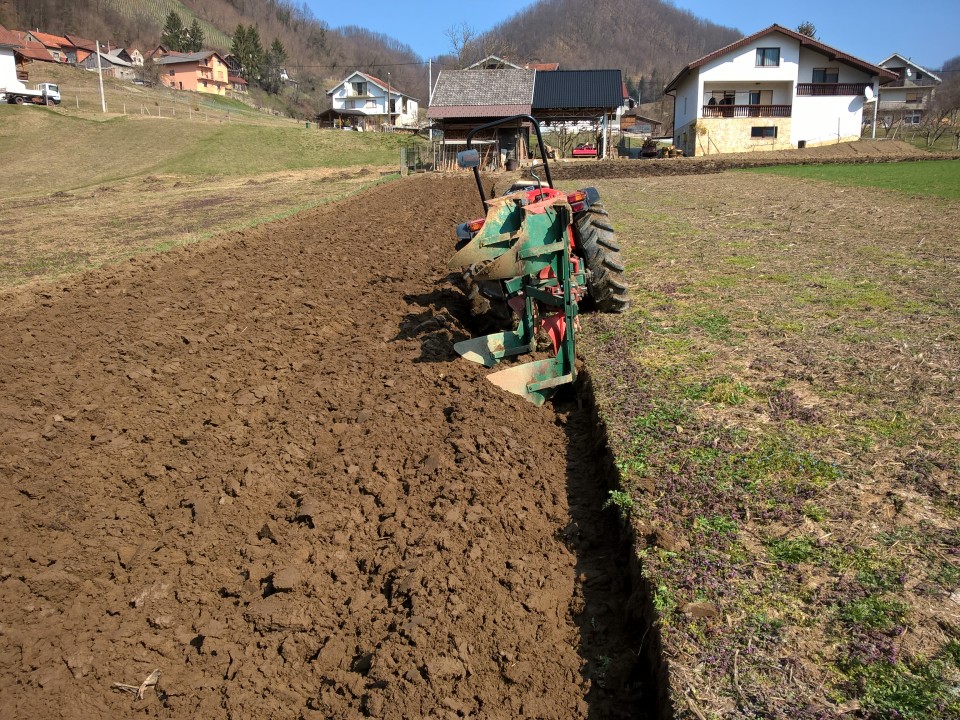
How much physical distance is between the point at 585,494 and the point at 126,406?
3.17m

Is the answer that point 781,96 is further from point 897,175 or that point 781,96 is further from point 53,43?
point 53,43

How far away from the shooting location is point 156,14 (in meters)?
126

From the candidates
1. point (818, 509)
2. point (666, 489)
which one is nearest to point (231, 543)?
point (666, 489)

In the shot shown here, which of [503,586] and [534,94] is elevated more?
[534,94]

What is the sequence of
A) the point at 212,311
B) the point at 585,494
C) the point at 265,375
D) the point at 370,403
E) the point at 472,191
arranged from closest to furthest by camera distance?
1. the point at 585,494
2. the point at 370,403
3. the point at 265,375
4. the point at 212,311
5. the point at 472,191

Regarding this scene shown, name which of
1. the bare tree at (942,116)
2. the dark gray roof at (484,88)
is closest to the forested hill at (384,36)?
the dark gray roof at (484,88)

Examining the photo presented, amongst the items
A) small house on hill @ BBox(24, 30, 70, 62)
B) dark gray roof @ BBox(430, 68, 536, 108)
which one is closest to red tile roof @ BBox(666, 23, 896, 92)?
dark gray roof @ BBox(430, 68, 536, 108)

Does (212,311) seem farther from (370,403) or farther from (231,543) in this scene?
(231,543)

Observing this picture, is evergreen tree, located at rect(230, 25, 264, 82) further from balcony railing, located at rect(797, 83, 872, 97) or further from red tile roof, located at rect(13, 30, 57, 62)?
balcony railing, located at rect(797, 83, 872, 97)

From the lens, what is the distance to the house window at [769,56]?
43344 millimetres

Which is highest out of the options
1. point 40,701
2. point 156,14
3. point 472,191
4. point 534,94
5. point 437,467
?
point 156,14

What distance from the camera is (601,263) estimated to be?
22.0ft

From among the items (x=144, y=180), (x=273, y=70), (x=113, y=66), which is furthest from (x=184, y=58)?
(x=144, y=180)

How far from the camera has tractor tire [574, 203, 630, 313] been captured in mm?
6723
